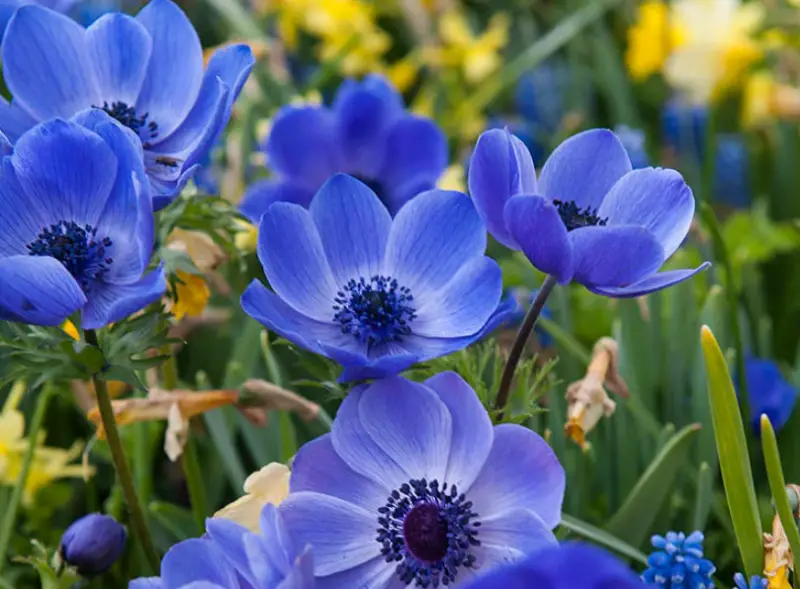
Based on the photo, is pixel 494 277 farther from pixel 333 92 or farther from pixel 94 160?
pixel 333 92

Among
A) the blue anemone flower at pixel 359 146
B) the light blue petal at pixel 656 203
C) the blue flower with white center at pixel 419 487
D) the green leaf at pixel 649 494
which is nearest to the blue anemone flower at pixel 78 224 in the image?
the blue flower with white center at pixel 419 487

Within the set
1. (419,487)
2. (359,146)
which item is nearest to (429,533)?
(419,487)

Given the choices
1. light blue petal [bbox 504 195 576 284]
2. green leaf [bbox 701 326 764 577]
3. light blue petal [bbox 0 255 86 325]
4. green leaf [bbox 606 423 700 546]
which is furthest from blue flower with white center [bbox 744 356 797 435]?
light blue petal [bbox 0 255 86 325]

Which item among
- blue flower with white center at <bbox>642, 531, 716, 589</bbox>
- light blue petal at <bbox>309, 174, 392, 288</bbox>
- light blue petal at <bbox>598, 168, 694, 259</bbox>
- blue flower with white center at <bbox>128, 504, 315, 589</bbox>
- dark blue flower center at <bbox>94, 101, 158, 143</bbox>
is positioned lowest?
blue flower with white center at <bbox>128, 504, 315, 589</bbox>

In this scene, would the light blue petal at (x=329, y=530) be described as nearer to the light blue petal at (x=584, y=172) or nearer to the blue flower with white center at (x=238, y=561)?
the blue flower with white center at (x=238, y=561)

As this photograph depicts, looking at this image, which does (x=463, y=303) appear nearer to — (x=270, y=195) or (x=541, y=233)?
(x=541, y=233)

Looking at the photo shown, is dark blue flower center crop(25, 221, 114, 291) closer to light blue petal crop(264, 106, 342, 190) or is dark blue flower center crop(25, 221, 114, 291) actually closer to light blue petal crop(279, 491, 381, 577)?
light blue petal crop(279, 491, 381, 577)
